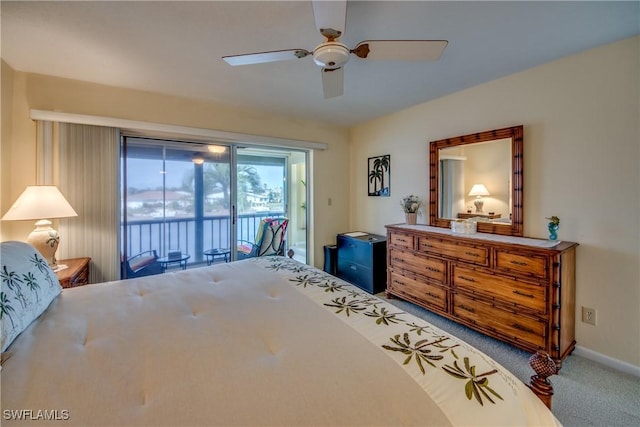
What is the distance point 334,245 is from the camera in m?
4.23

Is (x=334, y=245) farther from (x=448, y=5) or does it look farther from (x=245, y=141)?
(x=448, y=5)

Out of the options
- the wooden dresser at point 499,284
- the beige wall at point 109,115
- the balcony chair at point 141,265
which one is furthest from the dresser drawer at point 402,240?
the balcony chair at point 141,265

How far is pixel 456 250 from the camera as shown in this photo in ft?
8.33

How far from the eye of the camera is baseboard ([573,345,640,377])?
6.33 ft

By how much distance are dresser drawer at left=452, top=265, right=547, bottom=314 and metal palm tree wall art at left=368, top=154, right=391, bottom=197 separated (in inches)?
61.6

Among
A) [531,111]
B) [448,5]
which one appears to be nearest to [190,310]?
[448,5]

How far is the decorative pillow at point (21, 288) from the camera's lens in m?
1.03

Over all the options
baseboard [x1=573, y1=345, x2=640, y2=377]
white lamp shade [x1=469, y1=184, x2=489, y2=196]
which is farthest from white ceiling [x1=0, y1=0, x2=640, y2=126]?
baseboard [x1=573, y1=345, x2=640, y2=377]

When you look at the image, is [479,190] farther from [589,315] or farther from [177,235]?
[177,235]

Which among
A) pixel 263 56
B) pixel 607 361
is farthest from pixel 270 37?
pixel 607 361

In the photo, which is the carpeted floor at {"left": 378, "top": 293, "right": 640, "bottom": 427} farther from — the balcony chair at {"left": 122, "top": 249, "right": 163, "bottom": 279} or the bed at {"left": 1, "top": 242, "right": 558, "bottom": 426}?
the balcony chair at {"left": 122, "top": 249, "right": 163, "bottom": 279}

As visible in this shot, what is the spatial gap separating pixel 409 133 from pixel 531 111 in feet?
4.23

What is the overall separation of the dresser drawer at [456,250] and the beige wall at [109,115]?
67.5 inches

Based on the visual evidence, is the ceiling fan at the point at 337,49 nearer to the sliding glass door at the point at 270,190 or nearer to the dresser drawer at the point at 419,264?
the dresser drawer at the point at 419,264
